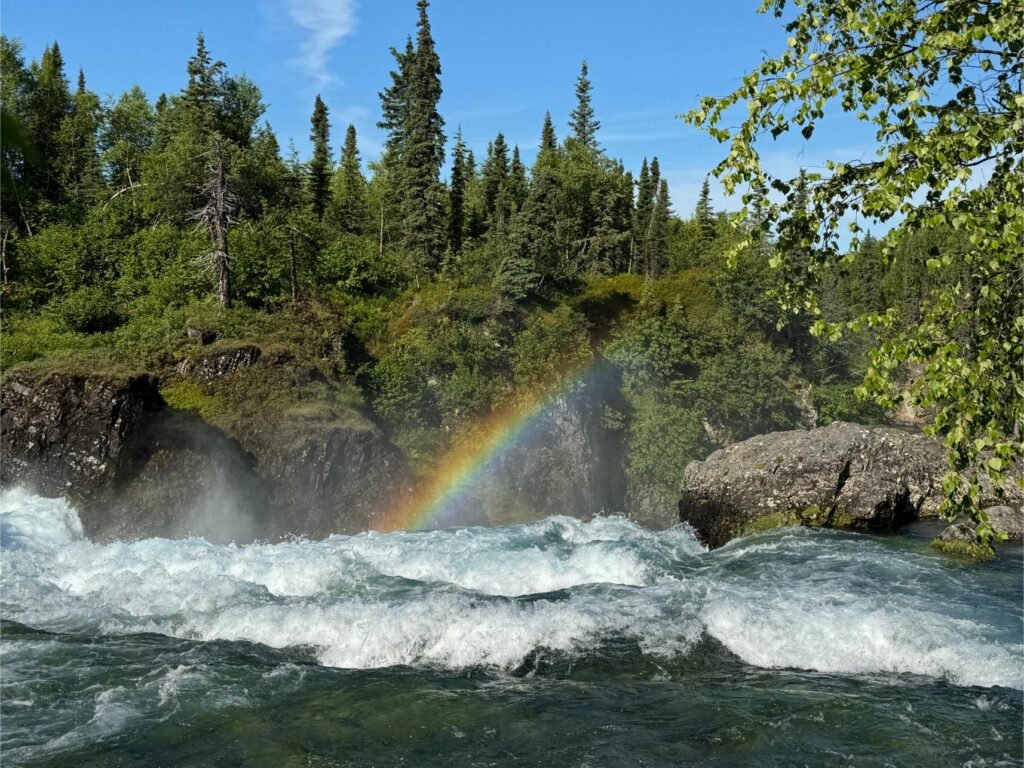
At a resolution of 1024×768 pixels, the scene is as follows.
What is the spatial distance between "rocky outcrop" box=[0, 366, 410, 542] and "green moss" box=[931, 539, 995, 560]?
16772 millimetres

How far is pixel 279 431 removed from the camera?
84.9ft

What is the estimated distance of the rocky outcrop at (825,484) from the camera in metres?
22.2

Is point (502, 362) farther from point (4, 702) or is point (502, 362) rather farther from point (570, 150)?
point (570, 150)

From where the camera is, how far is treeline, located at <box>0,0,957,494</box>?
Answer: 99.3ft

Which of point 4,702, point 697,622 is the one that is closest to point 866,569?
point 697,622

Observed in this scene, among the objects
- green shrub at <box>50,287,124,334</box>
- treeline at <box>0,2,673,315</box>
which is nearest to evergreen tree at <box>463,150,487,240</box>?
treeline at <box>0,2,673,315</box>

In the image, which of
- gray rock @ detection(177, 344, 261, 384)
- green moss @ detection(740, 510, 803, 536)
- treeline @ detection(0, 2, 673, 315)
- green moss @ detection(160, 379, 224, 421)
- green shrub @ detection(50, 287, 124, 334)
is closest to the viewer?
green moss @ detection(740, 510, 803, 536)

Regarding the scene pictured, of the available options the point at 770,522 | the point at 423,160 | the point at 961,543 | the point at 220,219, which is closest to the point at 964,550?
the point at 961,543

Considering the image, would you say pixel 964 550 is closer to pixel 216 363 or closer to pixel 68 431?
pixel 216 363

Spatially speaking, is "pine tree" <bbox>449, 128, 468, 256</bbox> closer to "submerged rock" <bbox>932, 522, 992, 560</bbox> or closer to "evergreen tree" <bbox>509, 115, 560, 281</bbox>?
"evergreen tree" <bbox>509, 115, 560, 281</bbox>

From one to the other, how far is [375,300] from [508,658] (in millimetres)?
26737

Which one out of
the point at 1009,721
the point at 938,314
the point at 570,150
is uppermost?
the point at 570,150

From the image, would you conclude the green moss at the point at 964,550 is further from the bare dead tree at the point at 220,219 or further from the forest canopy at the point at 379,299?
the bare dead tree at the point at 220,219

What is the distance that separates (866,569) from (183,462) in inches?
772
